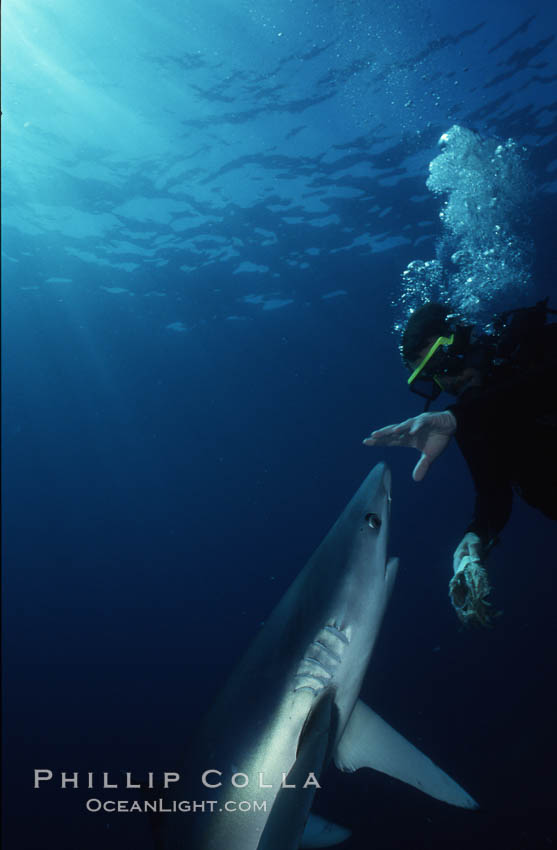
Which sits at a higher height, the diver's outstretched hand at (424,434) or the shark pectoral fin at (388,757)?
the diver's outstretched hand at (424,434)

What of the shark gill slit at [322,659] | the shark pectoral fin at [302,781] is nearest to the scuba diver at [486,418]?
the shark gill slit at [322,659]

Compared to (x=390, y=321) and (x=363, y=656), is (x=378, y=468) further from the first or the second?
(x=390, y=321)

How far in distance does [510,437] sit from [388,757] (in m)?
2.67

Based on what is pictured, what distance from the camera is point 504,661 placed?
714 inches

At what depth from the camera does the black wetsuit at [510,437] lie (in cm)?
259

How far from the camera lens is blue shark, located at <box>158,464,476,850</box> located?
269cm

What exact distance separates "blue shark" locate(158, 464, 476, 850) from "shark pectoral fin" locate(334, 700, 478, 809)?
0.61 m

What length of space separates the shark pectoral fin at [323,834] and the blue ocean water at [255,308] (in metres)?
1.74

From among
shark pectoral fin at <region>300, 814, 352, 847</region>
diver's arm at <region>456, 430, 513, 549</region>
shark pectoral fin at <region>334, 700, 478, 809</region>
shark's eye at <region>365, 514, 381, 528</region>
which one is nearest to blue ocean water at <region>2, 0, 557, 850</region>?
shark's eye at <region>365, 514, 381, 528</region>

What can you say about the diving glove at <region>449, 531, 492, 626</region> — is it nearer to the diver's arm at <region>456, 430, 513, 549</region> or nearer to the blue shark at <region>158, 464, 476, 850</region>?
the diver's arm at <region>456, 430, 513, 549</region>

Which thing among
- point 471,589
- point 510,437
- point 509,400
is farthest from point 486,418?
point 471,589

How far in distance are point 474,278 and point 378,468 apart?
72.8 feet

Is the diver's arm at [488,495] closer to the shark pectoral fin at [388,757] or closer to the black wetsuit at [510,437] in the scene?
the black wetsuit at [510,437]

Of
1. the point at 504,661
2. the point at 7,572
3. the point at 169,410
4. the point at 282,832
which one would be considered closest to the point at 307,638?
the point at 282,832
